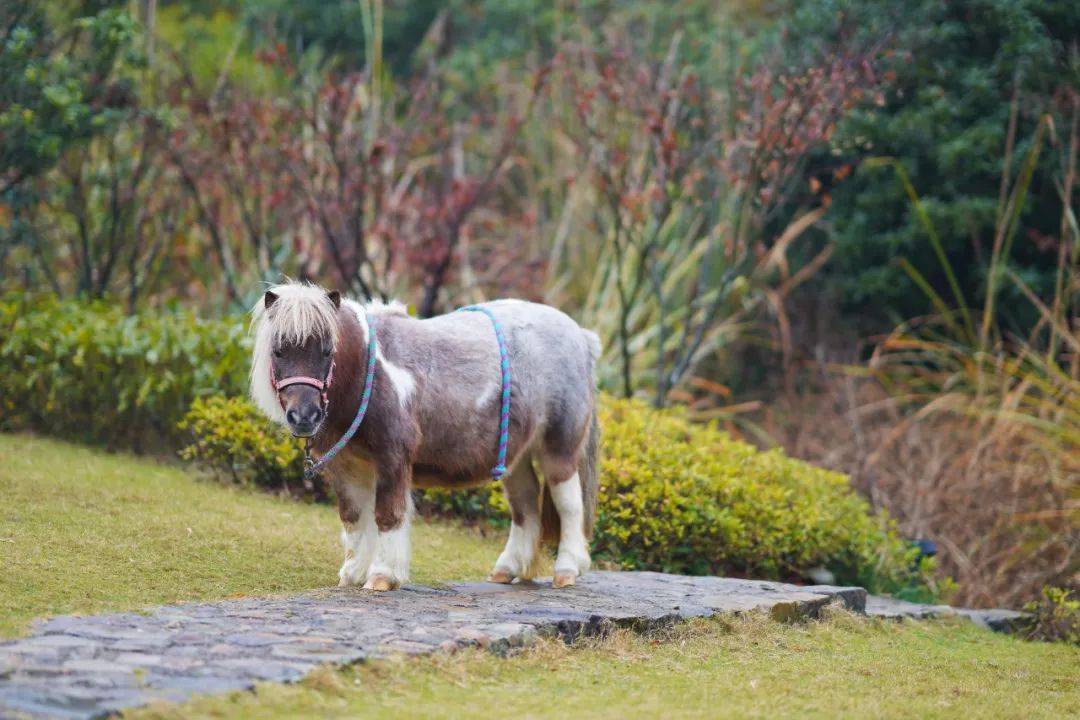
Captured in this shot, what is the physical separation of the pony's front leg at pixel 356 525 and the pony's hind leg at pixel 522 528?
0.79 metres

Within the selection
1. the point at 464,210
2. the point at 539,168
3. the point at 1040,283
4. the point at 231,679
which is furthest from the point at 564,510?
the point at 539,168

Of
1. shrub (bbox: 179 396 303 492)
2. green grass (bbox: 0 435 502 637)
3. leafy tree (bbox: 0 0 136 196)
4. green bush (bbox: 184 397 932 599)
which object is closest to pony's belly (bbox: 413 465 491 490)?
green grass (bbox: 0 435 502 637)

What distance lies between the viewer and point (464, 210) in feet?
34.7

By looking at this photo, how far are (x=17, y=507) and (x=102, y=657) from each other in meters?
2.78

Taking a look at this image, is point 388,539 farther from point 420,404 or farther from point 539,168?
point 539,168

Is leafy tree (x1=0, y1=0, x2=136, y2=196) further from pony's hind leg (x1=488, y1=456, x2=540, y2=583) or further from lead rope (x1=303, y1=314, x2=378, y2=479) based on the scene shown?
Result: pony's hind leg (x1=488, y1=456, x2=540, y2=583)

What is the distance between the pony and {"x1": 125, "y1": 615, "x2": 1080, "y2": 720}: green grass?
3.00 ft

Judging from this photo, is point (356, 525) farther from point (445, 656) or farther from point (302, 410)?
point (445, 656)

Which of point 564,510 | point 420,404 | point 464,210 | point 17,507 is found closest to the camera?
point 420,404

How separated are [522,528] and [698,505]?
1.71 m

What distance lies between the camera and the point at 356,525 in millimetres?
5465

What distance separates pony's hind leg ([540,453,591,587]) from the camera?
5852 mm

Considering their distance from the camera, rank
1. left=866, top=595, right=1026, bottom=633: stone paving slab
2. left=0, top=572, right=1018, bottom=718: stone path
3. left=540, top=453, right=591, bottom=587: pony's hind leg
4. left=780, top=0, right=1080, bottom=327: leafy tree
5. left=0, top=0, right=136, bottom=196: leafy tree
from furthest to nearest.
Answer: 1. left=780, top=0, right=1080, bottom=327: leafy tree
2. left=0, top=0, right=136, bottom=196: leafy tree
3. left=866, top=595, right=1026, bottom=633: stone paving slab
4. left=540, top=453, right=591, bottom=587: pony's hind leg
5. left=0, top=572, right=1018, bottom=718: stone path

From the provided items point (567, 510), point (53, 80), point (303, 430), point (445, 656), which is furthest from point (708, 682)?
point (53, 80)
